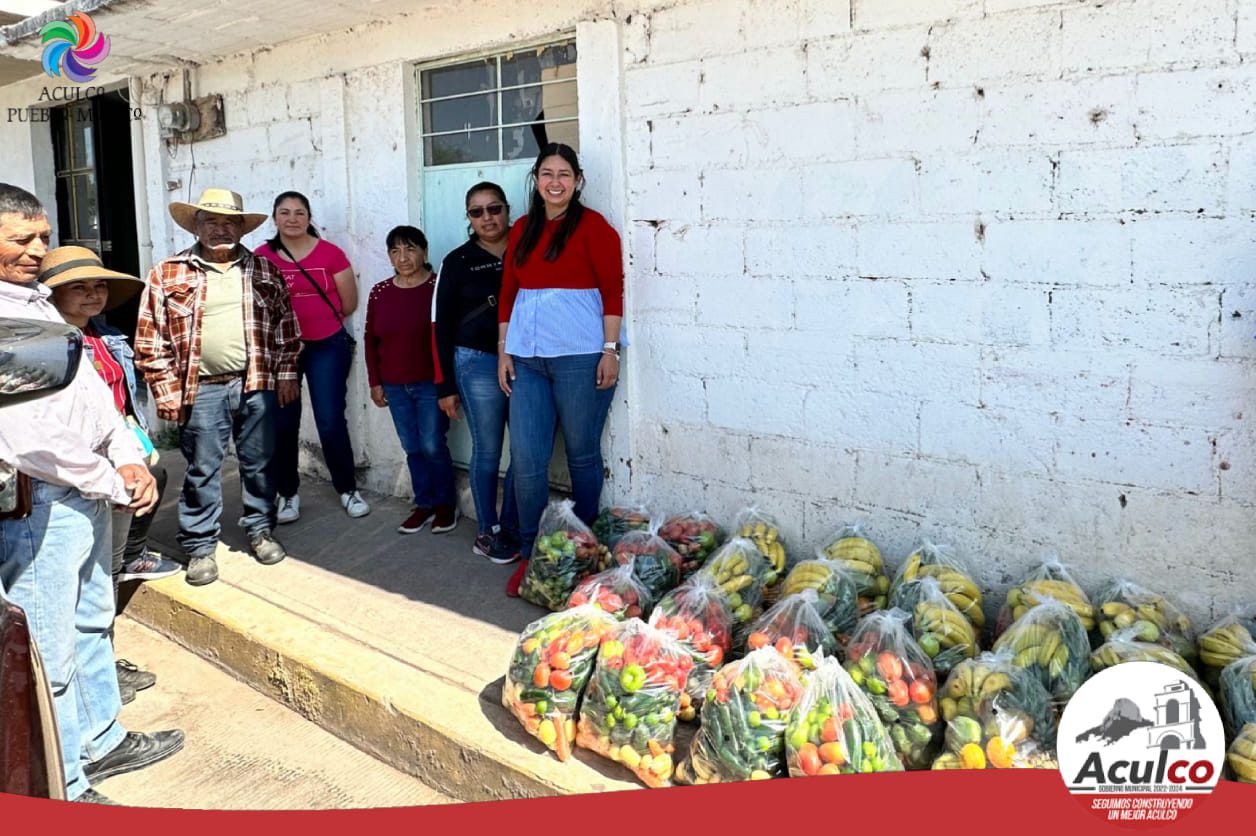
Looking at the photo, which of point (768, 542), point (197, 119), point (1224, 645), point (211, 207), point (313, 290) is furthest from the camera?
point (197, 119)

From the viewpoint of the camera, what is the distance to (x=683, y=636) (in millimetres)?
3346

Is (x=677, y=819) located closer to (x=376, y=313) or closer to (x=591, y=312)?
(x=591, y=312)

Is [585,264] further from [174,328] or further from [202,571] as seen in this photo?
[202,571]

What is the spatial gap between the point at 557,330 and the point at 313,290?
71.3 inches

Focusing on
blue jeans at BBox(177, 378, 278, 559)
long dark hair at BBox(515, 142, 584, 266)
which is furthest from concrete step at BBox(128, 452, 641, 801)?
long dark hair at BBox(515, 142, 584, 266)

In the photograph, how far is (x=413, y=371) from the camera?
5.14m

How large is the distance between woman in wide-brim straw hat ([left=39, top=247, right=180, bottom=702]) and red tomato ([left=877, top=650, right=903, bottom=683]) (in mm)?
2796

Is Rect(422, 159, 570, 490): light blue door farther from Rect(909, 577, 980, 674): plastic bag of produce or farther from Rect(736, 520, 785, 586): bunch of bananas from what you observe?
Rect(909, 577, 980, 674): plastic bag of produce

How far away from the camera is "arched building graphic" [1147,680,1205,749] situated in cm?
251

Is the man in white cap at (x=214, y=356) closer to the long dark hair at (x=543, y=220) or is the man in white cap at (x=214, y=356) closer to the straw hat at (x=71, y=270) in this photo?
the straw hat at (x=71, y=270)

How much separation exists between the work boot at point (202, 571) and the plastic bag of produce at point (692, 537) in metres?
2.22

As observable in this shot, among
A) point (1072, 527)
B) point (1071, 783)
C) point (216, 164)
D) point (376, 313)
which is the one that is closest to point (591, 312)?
point (376, 313)

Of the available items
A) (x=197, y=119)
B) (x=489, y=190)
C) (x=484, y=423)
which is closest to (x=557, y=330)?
(x=484, y=423)

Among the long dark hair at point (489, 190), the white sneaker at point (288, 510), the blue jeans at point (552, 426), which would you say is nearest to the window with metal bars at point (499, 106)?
the long dark hair at point (489, 190)
